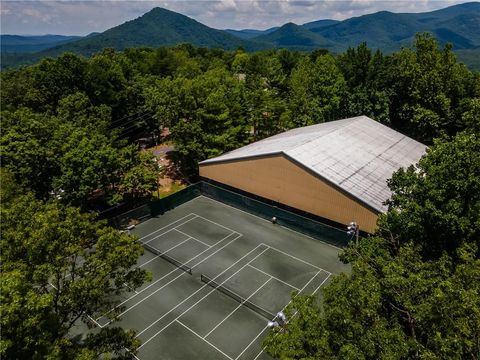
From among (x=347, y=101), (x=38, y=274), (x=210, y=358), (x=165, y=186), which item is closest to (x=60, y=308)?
(x=38, y=274)

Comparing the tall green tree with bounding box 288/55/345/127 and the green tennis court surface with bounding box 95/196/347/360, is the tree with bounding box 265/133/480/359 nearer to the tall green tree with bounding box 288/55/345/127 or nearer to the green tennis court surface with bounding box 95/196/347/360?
the green tennis court surface with bounding box 95/196/347/360

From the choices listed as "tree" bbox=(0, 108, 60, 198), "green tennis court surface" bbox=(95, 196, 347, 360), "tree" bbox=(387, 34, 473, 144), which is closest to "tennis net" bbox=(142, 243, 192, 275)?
"green tennis court surface" bbox=(95, 196, 347, 360)

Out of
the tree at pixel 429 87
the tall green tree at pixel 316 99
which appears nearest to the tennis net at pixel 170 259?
the tall green tree at pixel 316 99

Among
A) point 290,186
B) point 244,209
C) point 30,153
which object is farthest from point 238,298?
point 30,153

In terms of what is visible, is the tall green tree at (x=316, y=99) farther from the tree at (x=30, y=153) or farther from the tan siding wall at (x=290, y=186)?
the tree at (x=30, y=153)

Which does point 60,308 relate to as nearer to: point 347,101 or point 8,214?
point 8,214
